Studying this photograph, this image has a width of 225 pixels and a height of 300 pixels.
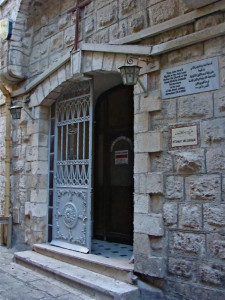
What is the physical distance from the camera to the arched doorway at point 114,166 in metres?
6.18

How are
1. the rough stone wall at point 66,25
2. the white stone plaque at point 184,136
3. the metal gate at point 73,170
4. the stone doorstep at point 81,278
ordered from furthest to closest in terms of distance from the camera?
the metal gate at point 73,170
the rough stone wall at point 66,25
the stone doorstep at point 81,278
the white stone plaque at point 184,136

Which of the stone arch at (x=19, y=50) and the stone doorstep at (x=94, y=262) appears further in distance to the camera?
the stone arch at (x=19, y=50)

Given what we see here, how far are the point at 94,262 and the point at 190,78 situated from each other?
271 centimetres

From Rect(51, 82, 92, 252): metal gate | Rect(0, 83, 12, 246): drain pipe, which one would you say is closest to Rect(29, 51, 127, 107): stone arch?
Rect(51, 82, 92, 252): metal gate

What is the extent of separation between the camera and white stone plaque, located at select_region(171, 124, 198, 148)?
3879mm

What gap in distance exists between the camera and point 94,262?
15.6ft

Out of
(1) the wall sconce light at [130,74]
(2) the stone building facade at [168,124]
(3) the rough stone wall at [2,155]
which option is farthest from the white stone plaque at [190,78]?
(3) the rough stone wall at [2,155]

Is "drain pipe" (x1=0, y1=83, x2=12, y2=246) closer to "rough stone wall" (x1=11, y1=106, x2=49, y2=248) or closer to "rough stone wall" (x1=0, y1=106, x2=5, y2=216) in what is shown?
"rough stone wall" (x1=11, y1=106, x2=49, y2=248)

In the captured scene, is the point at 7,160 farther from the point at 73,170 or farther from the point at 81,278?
the point at 81,278

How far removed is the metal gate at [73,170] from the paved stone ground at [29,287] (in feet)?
2.31

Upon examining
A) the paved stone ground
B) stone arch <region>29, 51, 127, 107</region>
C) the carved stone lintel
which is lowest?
the paved stone ground

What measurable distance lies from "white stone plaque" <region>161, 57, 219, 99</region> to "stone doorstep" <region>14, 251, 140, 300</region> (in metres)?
2.32

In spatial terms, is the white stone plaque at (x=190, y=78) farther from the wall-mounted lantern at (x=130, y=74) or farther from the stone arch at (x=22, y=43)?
the stone arch at (x=22, y=43)

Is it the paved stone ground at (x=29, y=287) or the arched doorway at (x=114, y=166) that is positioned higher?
the arched doorway at (x=114, y=166)
